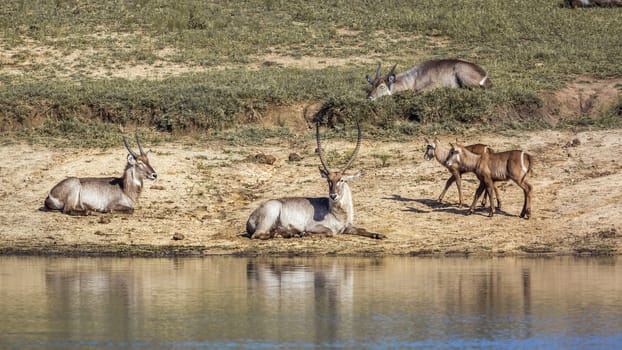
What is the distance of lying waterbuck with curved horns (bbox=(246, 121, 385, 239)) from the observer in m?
15.8

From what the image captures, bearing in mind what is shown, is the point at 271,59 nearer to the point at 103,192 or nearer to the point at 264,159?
the point at 264,159

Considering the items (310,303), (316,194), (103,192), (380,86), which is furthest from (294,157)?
(310,303)

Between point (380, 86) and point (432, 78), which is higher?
point (432, 78)

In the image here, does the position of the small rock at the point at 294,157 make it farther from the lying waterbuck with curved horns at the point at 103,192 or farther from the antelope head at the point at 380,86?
the antelope head at the point at 380,86

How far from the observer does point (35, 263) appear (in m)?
14.5

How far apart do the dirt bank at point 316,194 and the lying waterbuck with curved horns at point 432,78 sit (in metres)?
3.34

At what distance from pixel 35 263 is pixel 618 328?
7.61 metres

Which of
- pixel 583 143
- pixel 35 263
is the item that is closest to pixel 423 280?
pixel 35 263

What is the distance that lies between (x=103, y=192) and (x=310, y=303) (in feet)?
21.6

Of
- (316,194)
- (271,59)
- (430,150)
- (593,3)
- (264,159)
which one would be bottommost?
(316,194)

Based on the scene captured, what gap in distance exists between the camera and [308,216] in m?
16.0

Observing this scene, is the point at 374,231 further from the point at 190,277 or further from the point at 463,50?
the point at 463,50

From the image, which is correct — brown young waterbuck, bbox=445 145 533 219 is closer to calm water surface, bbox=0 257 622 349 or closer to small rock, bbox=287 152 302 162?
calm water surface, bbox=0 257 622 349

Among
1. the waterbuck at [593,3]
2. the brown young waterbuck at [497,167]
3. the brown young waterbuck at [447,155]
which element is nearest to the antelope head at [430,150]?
the brown young waterbuck at [447,155]
